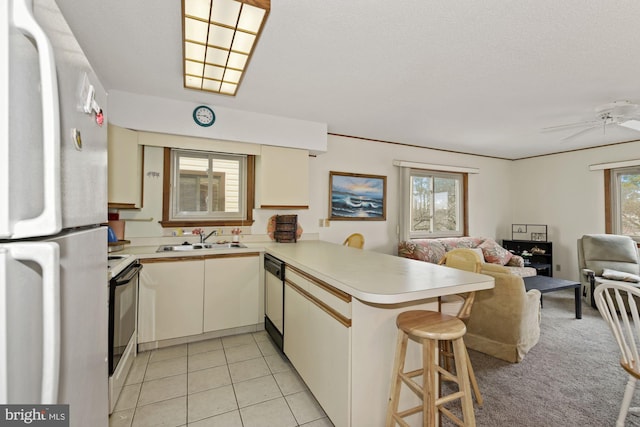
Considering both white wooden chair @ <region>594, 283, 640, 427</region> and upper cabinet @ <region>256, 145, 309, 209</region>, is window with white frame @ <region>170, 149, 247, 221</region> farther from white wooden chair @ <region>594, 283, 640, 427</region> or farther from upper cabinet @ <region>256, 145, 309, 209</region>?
white wooden chair @ <region>594, 283, 640, 427</region>

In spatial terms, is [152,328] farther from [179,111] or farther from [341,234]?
[341,234]

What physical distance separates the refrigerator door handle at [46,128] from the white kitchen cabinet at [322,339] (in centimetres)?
124

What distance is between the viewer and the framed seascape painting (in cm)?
416

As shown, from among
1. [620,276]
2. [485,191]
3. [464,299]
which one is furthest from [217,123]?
[620,276]

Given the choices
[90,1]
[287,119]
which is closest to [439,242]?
[287,119]

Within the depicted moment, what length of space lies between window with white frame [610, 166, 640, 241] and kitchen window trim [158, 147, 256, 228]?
5657 mm

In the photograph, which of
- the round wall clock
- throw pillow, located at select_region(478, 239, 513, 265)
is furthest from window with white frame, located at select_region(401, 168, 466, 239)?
the round wall clock

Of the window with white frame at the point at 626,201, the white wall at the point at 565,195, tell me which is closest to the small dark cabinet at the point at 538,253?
the white wall at the point at 565,195

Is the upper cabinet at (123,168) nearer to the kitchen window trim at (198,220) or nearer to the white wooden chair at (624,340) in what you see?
the kitchen window trim at (198,220)

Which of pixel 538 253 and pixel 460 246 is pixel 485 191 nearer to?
pixel 538 253

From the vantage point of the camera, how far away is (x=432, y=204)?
5117 millimetres

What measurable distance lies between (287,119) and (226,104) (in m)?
0.73

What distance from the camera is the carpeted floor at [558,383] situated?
1.81 m

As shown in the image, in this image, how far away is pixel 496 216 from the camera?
573 cm
